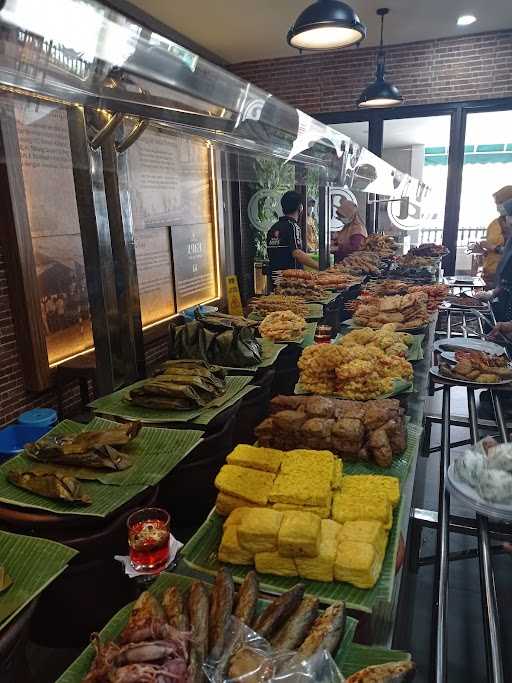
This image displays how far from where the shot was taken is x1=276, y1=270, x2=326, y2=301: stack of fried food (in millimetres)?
5215

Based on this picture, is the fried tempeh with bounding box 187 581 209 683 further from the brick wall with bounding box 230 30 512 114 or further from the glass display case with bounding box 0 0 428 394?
the brick wall with bounding box 230 30 512 114

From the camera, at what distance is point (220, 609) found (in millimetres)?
1243

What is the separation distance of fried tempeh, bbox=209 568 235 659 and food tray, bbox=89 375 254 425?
2.84 ft

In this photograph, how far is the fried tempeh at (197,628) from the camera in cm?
105

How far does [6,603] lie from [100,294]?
1530 millimetres

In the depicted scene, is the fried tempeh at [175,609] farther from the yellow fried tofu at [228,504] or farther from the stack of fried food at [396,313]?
the stack of fried food at [396,313]

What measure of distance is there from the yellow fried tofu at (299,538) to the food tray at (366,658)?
0.28 metres

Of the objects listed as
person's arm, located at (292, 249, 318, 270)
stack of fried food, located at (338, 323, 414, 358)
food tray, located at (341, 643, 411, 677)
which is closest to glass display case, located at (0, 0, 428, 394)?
person's arm, located at (292, 249, 318, 270)

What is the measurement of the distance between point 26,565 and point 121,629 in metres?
0.34

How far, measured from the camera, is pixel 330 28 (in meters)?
3.83

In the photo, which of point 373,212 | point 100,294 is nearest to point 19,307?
point 100,294

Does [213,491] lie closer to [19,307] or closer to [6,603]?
[6,603]

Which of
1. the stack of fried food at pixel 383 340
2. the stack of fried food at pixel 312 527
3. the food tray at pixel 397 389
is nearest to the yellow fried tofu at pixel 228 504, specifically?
the stack of fried food at pixel 312 527

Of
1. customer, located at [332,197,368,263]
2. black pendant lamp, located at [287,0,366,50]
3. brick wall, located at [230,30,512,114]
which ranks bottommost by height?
customer, located at [332,197,368,263]
